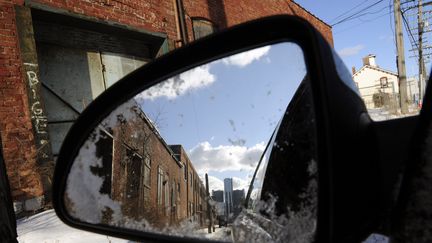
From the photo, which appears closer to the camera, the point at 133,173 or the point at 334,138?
the point at 334,138

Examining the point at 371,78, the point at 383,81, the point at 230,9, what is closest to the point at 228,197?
the point at 230,9

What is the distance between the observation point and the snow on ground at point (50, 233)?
383 cm

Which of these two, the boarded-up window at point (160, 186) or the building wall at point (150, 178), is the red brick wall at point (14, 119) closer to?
the building wall at point (150, 178)

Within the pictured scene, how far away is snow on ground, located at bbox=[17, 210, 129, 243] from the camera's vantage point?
151 inches

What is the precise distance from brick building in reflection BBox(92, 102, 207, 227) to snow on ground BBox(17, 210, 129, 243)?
2176 mm

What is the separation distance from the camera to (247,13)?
1141 cm

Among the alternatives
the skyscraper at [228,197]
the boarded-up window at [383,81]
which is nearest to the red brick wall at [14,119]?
the skyscraper at [228,197]

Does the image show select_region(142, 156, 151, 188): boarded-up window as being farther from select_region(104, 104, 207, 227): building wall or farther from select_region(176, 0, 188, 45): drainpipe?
select_region(176, 0, 188, 45): drainpipe

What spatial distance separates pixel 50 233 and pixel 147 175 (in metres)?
3.31

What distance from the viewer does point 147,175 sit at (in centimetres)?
131

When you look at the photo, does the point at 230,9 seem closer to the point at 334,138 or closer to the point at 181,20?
the point at 181,20

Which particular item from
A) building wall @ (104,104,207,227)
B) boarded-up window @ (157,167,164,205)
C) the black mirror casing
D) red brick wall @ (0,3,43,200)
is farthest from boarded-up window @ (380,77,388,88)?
the black mirror casing

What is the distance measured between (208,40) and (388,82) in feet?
170

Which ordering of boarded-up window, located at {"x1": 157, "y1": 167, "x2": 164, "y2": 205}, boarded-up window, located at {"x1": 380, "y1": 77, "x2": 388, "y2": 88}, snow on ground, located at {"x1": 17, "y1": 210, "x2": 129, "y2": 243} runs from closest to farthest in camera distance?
→ boarded-up window, located at {"x1": 157, "y1": 167, "x2": 164, "y2": 205}
snow on ground, located at {"x1": 17, "y1": 210, "x2": 129, "y2": 243}
boarded-up window, located at {"x1": 380, "y1": 77, "x2": 388, "y2": 88}
